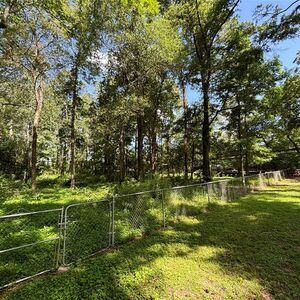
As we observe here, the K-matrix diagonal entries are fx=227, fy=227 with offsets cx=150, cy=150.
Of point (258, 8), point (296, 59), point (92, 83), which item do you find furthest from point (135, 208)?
point (92, 83)

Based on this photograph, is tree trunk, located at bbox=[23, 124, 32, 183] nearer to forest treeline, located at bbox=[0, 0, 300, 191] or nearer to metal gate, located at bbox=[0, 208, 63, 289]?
forest treeline, located at bbox=[0, 0, 300, 191]

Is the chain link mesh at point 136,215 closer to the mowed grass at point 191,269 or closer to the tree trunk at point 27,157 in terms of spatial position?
the mowed grass at point 191,269

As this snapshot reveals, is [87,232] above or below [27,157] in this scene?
below

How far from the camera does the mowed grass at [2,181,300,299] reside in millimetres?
3316

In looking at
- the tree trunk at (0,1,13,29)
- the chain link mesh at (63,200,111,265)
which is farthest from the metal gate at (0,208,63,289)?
the tree trunk at (0,1,13,29)

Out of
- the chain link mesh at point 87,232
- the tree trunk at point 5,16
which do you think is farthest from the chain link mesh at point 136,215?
the tree trunk at point 5,16

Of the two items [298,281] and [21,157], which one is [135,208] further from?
[21,157]

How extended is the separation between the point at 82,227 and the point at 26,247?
116 centimetres

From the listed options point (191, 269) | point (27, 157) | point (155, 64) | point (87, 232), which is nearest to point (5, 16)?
→ point (87, 232)

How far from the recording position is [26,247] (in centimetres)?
466

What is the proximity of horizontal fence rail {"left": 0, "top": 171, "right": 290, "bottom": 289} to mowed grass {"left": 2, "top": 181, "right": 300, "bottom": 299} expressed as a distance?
36 centimetres

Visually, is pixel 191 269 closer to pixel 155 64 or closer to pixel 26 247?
pixel 26 247

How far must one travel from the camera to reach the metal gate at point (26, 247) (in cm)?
362

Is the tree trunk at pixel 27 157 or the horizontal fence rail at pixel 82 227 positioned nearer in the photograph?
the horizontal fence rail at pixel 82 227
